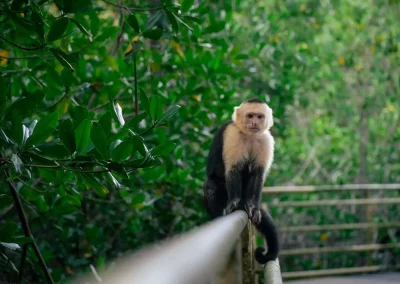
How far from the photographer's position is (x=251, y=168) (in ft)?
13.0

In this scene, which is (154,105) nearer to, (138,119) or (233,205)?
(138,119)

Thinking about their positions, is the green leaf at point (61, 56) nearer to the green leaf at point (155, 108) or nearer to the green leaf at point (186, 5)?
the green leaf at point (155, 108)

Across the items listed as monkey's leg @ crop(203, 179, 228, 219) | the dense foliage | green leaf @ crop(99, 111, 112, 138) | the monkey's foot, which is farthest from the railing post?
monkey's leg @ crop(203, 179, 228, 219)

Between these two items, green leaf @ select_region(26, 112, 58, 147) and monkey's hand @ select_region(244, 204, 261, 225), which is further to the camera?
monkey's hand @ select_region(244, 204, 261, 225)

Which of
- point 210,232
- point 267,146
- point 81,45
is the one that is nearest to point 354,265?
point 267,146

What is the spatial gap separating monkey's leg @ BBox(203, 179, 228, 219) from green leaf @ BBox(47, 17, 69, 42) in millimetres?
2056

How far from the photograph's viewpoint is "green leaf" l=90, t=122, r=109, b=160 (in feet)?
5.59

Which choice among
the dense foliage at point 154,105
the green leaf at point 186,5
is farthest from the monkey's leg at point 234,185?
the green leaf at point 186,5

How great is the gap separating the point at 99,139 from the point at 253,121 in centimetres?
216

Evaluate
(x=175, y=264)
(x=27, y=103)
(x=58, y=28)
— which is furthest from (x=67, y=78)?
(x=175, y=264)

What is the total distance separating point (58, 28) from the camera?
2.06m

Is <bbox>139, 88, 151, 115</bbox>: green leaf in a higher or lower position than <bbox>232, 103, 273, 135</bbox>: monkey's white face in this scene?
higher

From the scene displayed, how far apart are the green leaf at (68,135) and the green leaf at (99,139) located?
6 cm

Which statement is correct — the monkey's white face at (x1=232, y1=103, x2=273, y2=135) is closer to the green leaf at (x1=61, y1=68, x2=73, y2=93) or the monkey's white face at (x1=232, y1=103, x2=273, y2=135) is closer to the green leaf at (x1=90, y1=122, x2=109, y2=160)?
the green leaf at (x1=61, y1=68, x2=73, y2=93)
